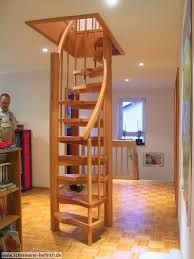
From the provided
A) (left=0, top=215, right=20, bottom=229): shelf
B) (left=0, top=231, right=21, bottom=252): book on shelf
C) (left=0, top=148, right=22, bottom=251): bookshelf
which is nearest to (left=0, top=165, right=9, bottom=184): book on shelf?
(left=0, top=148, right=22, bottom=251): bookshelf

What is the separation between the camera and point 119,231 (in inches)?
130

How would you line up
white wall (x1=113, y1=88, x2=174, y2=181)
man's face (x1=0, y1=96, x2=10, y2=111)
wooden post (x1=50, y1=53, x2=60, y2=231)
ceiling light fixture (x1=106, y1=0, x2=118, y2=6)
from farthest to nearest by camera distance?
white wall (x1=113, y1=88, x2=174, y2=181) < man's face (x1=0, y1=96, x2=10, y2=111) < wooden post (x1=50, y1=53, x2=60, y2=231) < ceiling light fixture (x1=106, y1=0, x2=118, y2=6)

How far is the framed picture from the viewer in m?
8.02

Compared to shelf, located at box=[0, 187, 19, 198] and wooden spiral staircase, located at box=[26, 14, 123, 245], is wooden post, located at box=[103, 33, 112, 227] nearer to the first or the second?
wooden spiral staircase, located at box=[26, 14, 123, 245]

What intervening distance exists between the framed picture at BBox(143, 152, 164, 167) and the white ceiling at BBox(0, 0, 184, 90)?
11.2 ft

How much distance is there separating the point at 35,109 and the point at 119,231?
→ 3105mm

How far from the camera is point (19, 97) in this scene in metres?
5.61

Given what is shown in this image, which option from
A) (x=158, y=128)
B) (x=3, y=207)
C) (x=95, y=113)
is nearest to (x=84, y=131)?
(x=95, y=113)

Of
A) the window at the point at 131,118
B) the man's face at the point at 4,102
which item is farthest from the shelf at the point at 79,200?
Result: the window at the point at 131,118

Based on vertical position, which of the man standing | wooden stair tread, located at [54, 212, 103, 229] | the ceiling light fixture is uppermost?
the ceiling light fixture

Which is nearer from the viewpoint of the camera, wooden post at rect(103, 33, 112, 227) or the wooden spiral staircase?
the wooden spiral staircase

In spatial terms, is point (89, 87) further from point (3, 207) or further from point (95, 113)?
point (3, 207)

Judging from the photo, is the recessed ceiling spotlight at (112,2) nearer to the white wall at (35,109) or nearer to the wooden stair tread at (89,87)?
the wooden stair tread at (89,87)

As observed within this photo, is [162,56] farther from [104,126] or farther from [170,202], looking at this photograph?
[170,202]
